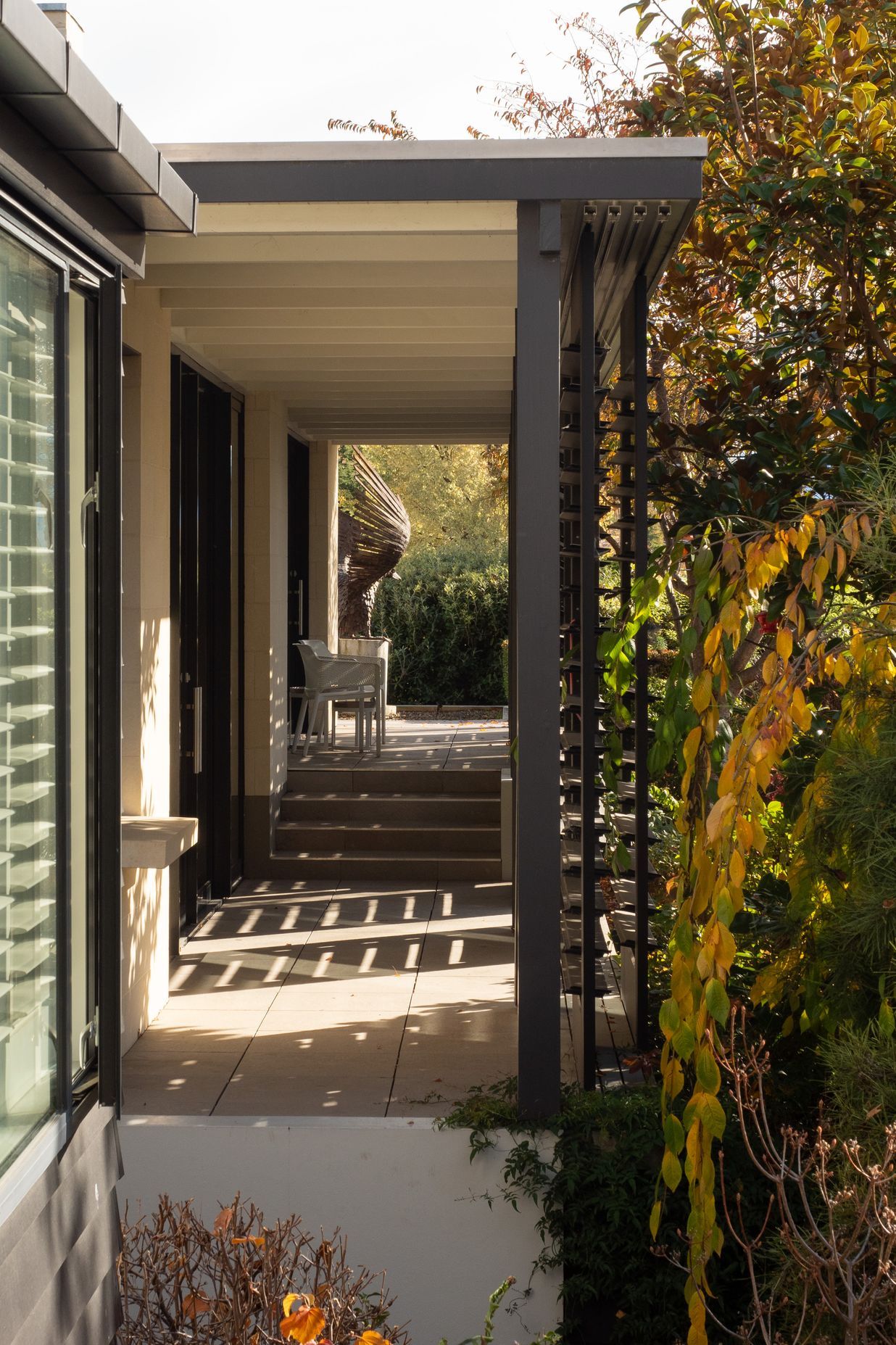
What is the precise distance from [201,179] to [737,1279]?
3428 millimetres

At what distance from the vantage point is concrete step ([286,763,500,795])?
28.6 feet

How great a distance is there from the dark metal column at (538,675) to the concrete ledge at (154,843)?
1411 millimetres

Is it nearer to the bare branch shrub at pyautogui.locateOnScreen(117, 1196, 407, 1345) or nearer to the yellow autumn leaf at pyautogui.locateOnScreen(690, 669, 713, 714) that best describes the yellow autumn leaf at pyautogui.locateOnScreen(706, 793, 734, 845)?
the yellow autumn leaf at pyautogui.locateOnScreen(690, 669, 713, 714)

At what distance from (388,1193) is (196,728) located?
348cm

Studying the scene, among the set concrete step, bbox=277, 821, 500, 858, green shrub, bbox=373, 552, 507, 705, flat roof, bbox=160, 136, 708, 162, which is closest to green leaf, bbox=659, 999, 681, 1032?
flat roof, bbox=160, 136, 708, 162

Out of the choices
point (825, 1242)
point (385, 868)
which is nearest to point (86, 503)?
point (825, 1242)

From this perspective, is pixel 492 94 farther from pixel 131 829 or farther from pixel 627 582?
pixel 131 829

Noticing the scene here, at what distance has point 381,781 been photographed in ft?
28.7

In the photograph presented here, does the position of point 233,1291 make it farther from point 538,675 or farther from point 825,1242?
point 538,675

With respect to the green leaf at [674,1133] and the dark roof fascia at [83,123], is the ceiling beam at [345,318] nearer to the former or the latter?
the dark roof fascia at [83,123]

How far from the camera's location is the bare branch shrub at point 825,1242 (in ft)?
7.66

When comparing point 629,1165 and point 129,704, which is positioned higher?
point 129,704

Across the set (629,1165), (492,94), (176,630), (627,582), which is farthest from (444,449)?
(629,1165)

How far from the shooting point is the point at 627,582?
15.5ft
